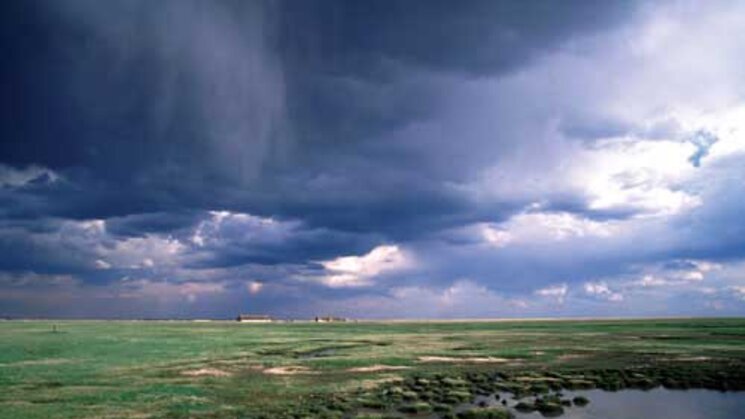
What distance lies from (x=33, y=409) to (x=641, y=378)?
1950 inches

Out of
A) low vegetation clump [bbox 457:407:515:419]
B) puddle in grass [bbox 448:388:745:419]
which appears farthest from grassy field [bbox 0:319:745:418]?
puddle in grass [bbox 448:388:745:419]

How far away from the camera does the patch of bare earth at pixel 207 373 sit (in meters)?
57.3

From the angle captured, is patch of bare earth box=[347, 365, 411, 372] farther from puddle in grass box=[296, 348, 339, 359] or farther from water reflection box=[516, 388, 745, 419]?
water reflection box=[516, 388, 745, 419]

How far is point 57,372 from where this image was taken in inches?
2299

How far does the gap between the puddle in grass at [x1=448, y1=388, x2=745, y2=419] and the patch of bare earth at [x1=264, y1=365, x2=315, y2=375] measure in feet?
75.1

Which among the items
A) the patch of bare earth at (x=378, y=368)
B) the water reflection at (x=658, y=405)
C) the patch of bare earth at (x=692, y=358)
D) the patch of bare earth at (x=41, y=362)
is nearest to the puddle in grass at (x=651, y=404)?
the water reflection at (x=658, y=405)

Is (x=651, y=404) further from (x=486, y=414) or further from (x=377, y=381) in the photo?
(x=377, y=381)

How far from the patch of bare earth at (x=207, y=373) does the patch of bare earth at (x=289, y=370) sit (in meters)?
4.45

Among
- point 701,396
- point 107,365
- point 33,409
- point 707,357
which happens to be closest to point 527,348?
point 707,357

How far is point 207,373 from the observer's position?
5869 centimetres

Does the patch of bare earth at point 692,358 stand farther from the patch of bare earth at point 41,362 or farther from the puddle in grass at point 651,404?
the patch of bare earth at point 41,362

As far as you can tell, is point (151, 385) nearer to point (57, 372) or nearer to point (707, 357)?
point (57, 372)

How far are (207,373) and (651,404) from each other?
4120 cm

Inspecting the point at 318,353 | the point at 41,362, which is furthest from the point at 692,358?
the point at 41,362
